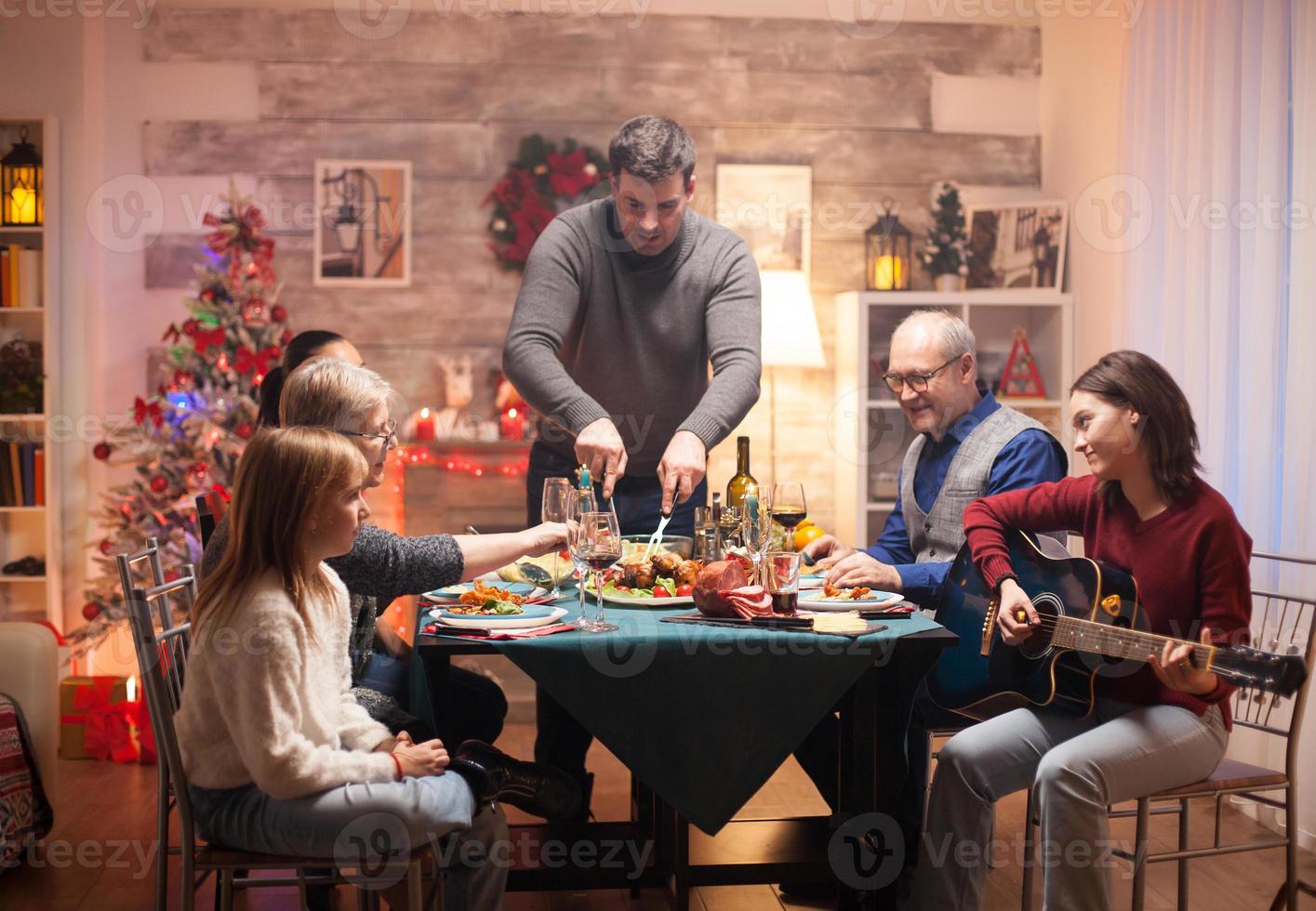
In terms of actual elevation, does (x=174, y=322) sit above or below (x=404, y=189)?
below

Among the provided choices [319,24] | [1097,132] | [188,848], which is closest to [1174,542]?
[188,848]

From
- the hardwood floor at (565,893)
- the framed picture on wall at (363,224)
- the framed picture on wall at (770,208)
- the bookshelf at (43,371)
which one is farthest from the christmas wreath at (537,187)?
the hardwood floor at (565,893)

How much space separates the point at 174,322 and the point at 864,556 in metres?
3.80

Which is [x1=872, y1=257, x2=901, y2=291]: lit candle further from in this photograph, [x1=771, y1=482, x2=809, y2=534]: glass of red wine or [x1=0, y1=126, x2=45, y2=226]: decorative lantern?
[x1=0, y1=126, x2=45, y2=226]: decorative lantern

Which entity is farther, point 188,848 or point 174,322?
point 174,322

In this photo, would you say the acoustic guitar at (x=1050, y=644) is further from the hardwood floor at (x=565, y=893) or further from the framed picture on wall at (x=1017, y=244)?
the framed picture on wall at (x=1017, y=244)

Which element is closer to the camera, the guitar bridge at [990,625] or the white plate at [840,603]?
the white plate at [840,603]

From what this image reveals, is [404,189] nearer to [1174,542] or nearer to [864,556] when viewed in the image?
[864,556]

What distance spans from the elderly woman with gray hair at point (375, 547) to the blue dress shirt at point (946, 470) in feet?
2.86

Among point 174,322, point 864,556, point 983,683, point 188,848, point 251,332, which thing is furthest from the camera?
point 174,322

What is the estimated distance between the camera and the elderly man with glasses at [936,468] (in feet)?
8.92

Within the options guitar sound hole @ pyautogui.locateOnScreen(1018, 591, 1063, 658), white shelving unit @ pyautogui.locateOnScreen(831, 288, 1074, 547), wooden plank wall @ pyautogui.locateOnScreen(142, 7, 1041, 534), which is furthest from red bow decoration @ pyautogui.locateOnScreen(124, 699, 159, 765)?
guitar sound hole @ pyautogui.locateOnScreen(1018, 591, 1063, 658)

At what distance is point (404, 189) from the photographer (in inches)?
215

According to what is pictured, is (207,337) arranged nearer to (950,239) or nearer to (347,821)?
(950,239)
